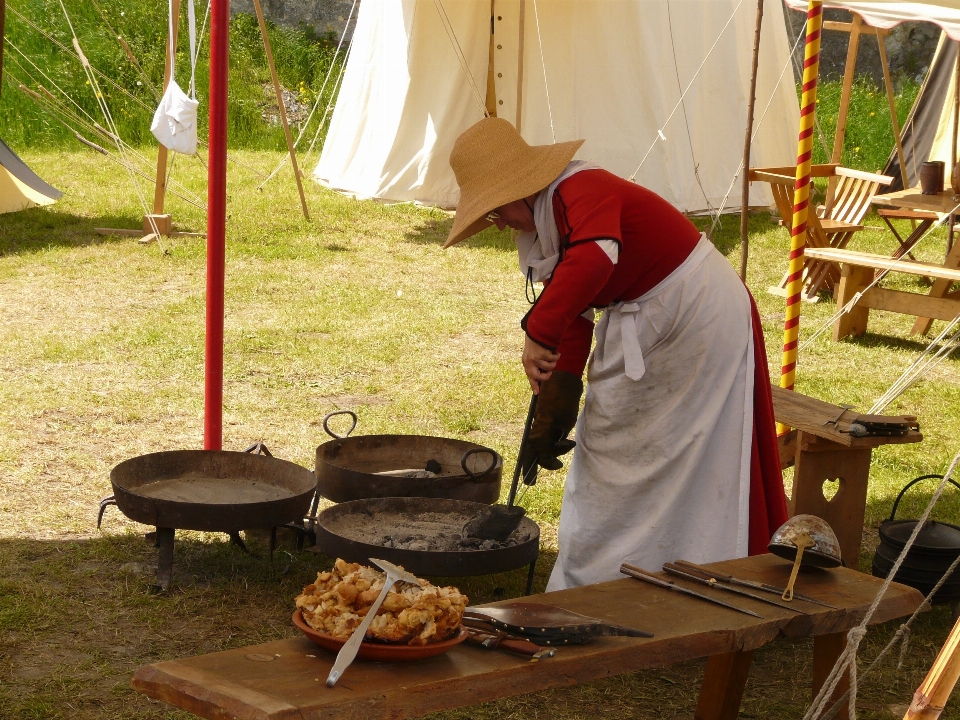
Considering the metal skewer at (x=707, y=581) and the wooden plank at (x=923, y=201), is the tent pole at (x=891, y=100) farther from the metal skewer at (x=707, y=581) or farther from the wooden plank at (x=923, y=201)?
the metal skewer at (x=707, y=581)

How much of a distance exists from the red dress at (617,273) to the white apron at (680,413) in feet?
0.17

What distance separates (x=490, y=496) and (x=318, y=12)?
472 inches

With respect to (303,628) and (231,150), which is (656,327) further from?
(231,150)

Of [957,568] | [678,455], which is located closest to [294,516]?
[678,455]

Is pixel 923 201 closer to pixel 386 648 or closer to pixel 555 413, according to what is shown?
pixel 555 413

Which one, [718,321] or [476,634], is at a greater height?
[718,321]

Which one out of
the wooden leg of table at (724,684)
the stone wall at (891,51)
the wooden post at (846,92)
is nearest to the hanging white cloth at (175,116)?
the wooden post at (846,92)

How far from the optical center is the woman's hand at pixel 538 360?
2.73 m

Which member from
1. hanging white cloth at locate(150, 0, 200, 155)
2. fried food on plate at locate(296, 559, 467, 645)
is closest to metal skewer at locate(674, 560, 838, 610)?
fried food on plate at locate(296, 559, 467, 645)

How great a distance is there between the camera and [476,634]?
78.1 inches

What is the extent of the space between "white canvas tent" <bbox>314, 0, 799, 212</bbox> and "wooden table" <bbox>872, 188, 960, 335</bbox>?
2.70 meters

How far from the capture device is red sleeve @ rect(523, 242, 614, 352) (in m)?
2.67

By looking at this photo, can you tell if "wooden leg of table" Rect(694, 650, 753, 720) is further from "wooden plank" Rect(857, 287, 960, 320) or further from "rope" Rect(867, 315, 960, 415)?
"wooden plank" Rect(857, 287, 960, 320)

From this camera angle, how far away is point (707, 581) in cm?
237
